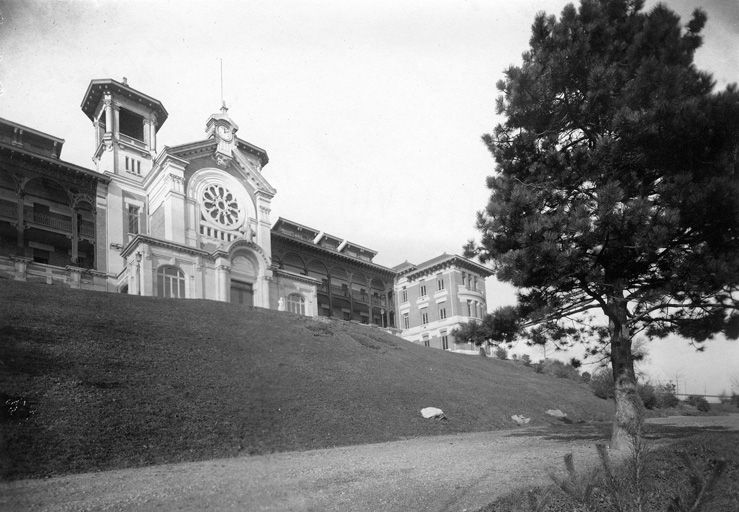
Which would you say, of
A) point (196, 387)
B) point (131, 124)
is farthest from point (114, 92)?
point (196, 387)

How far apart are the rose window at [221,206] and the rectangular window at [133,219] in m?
5.84

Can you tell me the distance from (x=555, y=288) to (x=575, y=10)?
686cm

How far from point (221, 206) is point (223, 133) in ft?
21.7

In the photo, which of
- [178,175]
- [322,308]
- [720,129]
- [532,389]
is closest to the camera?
[720,129]

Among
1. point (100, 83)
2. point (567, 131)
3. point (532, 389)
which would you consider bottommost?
point (532, 389)

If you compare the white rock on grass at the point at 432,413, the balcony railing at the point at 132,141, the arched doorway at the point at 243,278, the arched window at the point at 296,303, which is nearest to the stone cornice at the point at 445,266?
the arched window at the point at 296,303

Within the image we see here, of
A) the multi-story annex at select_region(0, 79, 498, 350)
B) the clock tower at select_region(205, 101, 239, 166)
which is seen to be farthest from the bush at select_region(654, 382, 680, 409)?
the clock tower at select_region(205, 101, 239, 166)

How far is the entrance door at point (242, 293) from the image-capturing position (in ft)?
123

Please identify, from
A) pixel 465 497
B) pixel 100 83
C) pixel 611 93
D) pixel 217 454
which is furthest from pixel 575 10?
pixel 100 83

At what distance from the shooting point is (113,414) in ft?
43.9

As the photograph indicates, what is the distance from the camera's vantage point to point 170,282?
33.7m

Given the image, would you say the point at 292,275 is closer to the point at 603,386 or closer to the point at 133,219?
the point at 133,219

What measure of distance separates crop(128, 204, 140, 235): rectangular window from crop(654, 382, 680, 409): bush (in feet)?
137

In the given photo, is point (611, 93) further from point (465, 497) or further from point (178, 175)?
point (178, 175)
